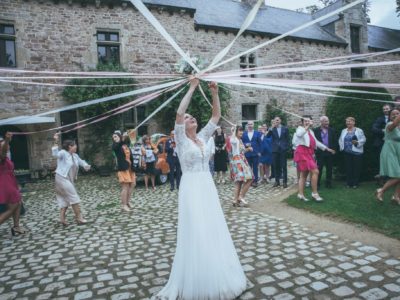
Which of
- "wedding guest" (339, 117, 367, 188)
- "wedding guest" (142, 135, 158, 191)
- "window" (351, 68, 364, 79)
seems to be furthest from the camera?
"window" (351, 68, 364, 79)

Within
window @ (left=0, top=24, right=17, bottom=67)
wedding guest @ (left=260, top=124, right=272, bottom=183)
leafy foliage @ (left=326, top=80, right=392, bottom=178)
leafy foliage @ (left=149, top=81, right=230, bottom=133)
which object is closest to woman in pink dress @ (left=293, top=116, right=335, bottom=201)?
leafy foliage @ (left=326, top=80, right=392, bottom=178)

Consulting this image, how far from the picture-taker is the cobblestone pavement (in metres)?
3.15

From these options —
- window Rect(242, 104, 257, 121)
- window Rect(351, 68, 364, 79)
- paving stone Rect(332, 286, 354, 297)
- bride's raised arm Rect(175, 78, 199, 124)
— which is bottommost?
paving stone Rect(332, 286, 354, 297)

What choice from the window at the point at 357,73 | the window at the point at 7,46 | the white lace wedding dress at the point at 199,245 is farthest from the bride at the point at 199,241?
the window at the point at 357,73

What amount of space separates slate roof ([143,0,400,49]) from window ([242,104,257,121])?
4.26 metres

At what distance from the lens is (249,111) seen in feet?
59.3

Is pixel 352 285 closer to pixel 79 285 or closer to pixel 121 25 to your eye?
pixel 79 285

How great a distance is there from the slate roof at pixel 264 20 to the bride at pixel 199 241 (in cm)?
1360

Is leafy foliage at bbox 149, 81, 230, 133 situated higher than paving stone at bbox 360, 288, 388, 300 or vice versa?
leafy foliage at bbox 149, 81, 230, 133

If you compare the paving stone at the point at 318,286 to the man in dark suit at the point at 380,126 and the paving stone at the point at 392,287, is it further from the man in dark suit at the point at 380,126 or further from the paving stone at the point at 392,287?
the man in dark suit at the point at 380,126

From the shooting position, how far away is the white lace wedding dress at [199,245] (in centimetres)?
287

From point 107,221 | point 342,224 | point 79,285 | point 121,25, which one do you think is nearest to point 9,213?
point 107,221

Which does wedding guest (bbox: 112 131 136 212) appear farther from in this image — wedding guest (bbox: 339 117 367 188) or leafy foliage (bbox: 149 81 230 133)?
leafy foliage (bbox: 149 81 230 133)

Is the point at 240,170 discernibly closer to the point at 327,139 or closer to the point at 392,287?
the point at 327,139
